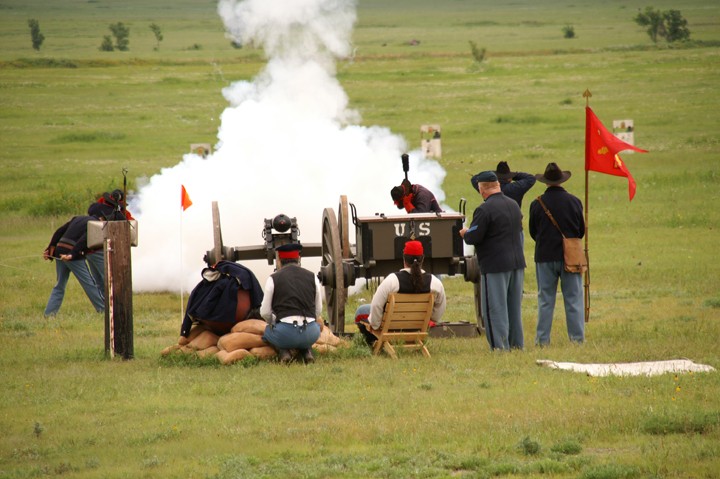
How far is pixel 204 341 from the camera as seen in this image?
41.6 ft

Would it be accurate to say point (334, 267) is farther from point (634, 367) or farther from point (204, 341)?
point (634, 367)

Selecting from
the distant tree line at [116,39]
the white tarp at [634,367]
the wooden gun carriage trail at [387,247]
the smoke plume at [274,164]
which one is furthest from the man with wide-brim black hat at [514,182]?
the distant tree line at [116,39]

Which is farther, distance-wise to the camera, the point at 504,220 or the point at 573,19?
the point at 573,19

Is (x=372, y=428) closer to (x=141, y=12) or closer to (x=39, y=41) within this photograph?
(x=39, y=41)

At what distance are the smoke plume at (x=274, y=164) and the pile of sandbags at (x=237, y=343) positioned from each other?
5.39m

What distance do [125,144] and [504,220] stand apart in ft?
100

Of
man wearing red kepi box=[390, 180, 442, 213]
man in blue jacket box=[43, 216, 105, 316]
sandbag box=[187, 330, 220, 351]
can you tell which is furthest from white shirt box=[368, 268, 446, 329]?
man in blue jacket box=[43, 216, 105, 316]

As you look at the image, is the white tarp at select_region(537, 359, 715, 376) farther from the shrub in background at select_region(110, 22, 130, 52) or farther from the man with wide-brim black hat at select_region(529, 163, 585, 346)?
the shrub in background at select_region(110, 22, 130, 52)

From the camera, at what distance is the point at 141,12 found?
6161 inches

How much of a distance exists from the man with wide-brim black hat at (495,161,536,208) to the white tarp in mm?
3211

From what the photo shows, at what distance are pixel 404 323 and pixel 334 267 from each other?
5.47 feet

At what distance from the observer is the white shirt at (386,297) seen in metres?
12.3

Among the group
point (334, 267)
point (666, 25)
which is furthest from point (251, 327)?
point (666, 25)

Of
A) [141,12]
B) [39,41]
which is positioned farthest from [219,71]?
[141,12]
